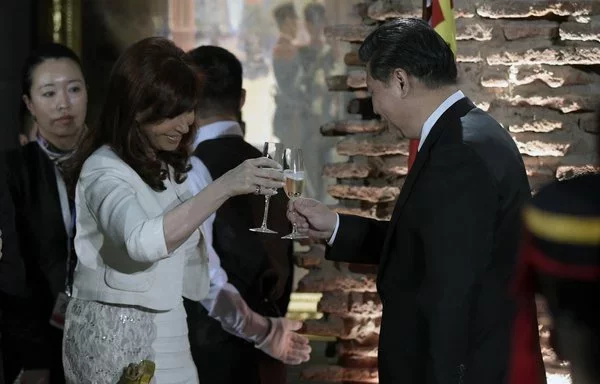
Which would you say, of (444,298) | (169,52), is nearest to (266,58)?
(169,52)

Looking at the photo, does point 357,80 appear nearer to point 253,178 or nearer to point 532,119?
point 532,119

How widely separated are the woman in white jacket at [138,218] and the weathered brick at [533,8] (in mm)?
1730

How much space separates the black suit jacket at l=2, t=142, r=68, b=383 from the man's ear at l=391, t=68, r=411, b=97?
4.44 ft

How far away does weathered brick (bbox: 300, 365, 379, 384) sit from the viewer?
13.8ft

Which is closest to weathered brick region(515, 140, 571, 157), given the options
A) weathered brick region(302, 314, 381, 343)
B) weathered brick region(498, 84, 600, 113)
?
weathered brick region(498, 84, 600, 113)

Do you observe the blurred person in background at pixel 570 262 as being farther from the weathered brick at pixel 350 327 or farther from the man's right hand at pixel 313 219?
the weathered brick at pixel 350 327

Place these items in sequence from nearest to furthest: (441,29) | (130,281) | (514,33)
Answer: (130,281), (441,29), (514,33)

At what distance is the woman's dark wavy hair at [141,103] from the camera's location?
266 cm

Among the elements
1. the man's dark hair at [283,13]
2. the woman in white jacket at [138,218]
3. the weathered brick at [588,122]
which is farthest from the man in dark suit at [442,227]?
the man's dark hair at [283,13]

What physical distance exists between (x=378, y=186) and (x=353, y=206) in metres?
0.12

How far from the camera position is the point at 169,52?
8.94 ft

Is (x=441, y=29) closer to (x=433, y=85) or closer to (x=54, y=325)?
(x=433, y=85)

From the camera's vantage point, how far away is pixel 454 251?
94.7 inches

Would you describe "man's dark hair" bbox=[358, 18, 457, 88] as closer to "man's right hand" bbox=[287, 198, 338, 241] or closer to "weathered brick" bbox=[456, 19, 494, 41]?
"man's right hand" bbox=[287, 198, 338, 241]
